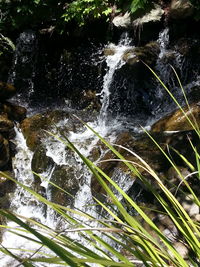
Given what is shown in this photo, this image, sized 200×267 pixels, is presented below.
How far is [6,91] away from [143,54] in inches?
149

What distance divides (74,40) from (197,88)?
12.9ft

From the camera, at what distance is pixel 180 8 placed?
7.70 metres

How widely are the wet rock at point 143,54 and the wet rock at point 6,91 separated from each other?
3.28m

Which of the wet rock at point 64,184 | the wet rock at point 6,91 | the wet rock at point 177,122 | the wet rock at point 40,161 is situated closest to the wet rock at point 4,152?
the wet rock at point 40,161

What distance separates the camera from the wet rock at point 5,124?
7477 mm

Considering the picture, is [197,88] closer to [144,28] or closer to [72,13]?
[144,28]

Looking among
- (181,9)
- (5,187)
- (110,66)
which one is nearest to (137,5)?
(181,9)

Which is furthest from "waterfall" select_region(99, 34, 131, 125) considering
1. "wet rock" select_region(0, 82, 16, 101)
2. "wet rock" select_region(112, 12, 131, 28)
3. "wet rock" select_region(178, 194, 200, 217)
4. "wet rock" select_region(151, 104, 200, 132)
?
"wet rock" select_region(178, 194, 200, 217)

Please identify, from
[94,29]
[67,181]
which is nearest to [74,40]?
[94,29]

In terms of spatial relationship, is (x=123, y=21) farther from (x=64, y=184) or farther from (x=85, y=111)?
(x=64, y=184)

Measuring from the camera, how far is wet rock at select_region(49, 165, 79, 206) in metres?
5.97

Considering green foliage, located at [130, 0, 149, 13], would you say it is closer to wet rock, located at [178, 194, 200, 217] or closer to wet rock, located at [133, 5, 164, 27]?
wet rock, located at [133, 5, 164, 27]

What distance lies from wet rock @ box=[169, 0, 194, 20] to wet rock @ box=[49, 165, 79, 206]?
14.6ft

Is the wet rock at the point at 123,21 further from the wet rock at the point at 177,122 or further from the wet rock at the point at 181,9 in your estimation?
the wet rock at the point at 177,122
